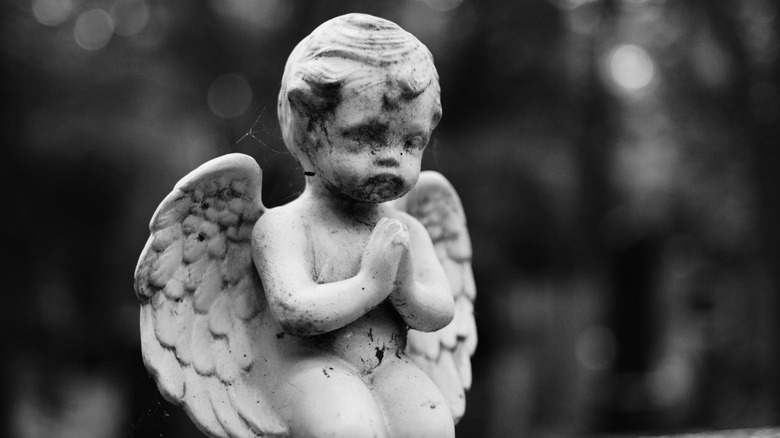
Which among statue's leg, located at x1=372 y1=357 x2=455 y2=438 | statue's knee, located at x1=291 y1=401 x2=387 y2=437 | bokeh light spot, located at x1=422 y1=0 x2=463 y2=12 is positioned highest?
bokeh light spot, located at x1=422 y1=0 x2=463 y2=12

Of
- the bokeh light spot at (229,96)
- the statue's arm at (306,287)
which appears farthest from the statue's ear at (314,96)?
the bokeh light spot at (229,96)

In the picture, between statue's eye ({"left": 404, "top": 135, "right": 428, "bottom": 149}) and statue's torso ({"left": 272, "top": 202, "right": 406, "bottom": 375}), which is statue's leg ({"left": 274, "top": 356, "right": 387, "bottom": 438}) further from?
statue's eye ({"left": 404, "top": 135, "right": 428, "bottom": 149})

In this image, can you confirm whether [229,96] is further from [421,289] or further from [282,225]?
[421,289]

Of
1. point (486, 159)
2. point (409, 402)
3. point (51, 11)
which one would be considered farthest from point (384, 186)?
point (51, 11)

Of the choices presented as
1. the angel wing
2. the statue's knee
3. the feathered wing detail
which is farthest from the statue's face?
the statue's knee

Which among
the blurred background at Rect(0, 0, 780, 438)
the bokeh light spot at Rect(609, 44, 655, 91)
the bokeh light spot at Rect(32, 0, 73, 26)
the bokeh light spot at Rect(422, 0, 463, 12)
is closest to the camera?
the blurred background at Rect(0, 0, 780, 438)

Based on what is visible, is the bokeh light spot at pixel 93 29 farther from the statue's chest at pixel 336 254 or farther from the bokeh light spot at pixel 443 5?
the statue's chest at pixel 336 254
